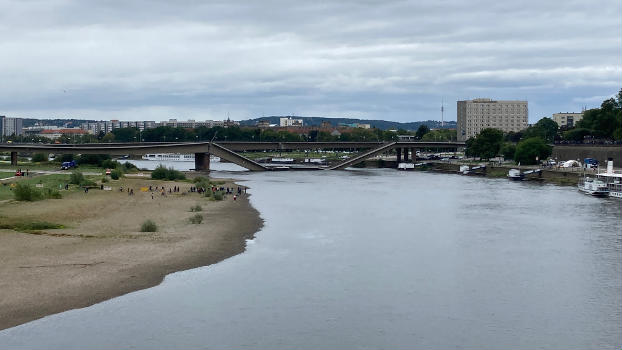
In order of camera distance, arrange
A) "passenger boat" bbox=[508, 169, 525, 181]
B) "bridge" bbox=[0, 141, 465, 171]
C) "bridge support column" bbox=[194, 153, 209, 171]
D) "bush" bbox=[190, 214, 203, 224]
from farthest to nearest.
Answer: "bridge support column" bbox=[194, 153, 209, 171], "bridge" bbox=[0, 141, 465, 171], "passenger boat" bbox=[508, 169, 525, 181], "bush" bbox=[190, 214, 203, 224]

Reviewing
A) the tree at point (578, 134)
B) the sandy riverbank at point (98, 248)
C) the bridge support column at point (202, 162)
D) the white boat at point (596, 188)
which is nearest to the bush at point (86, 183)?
the sandy riverbank at point (98, 248)

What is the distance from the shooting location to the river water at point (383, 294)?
84.2 feet

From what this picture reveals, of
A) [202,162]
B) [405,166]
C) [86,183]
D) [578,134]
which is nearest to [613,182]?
[86,183]

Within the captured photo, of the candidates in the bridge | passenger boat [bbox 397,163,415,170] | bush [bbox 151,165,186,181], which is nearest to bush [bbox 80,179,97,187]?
bush [bbox 151,165,186,181]

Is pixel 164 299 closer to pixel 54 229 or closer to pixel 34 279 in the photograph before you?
pixel 34 279

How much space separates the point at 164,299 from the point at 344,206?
3820 centimetres

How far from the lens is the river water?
25.7 m

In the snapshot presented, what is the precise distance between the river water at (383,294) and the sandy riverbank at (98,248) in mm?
1130

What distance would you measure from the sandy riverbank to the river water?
1130 millimetres

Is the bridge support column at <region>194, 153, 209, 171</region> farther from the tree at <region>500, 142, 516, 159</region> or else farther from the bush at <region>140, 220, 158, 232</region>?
the bush at <region>140, 220, 158, 232</region>

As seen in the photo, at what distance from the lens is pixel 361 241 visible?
45844mm

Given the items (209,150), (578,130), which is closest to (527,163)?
(578,130)

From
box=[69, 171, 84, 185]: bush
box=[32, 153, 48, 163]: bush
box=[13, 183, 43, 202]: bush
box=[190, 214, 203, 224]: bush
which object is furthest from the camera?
box=[32, 153, 48, 163]: bush

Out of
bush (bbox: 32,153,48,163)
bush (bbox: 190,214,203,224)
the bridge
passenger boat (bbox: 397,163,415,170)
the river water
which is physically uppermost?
the bridge
